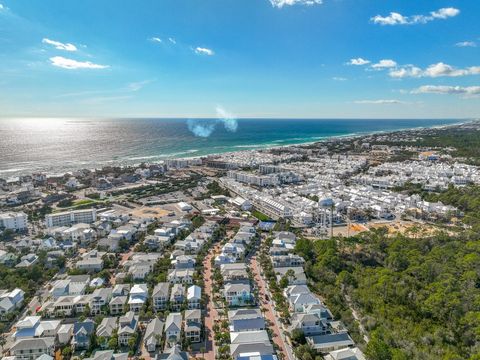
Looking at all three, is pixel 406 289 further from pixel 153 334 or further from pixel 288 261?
pixel 153 334

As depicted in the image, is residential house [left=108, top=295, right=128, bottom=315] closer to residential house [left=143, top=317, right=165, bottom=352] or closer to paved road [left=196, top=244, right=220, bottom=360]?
residential house [left=143, top=317, right=165, bottom=352]

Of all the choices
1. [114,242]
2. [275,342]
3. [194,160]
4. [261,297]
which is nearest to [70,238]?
[114,242]

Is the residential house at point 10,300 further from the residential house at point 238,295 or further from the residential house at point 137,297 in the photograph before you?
the residential house at point 238,295

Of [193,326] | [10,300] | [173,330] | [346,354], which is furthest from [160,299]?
[346,354]

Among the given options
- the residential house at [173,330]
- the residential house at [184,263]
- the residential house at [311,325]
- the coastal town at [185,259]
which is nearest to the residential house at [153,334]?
the coastal town at [185,259]

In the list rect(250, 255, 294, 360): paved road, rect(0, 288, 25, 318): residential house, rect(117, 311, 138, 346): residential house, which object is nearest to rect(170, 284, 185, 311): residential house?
rect(117, 311, 138, 346): residential house

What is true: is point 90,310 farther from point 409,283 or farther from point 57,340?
point 409,283

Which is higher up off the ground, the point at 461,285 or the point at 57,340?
the point at 461,285
